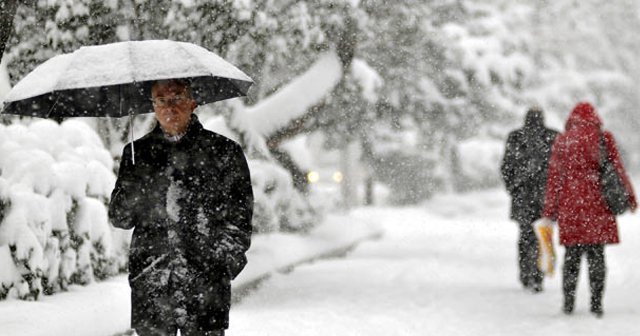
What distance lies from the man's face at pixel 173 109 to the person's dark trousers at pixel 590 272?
517cm

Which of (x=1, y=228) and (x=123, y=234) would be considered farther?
(x=123, y=234)

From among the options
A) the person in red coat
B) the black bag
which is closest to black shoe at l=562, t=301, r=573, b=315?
the person in red coat

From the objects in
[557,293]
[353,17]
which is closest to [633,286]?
[557,293]

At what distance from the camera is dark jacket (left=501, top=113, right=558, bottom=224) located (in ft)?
35.6

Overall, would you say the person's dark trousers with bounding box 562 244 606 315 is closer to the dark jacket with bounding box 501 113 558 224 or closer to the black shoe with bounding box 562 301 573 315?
the black shoe with bounding box 562 301 573 315

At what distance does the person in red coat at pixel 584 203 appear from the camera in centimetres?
852

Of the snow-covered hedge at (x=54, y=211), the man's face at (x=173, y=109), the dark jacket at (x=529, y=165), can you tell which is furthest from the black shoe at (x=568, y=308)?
the man's face at (x=173, y=109)

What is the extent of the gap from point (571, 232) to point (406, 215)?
2757 centimetres

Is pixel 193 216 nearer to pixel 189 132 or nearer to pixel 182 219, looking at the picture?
pixel 182 219

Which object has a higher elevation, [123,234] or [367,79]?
[367,79]

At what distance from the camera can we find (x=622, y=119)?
148ft

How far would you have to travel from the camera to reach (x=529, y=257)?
425 inches

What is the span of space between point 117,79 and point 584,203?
5.06 m

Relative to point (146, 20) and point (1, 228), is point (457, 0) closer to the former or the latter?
point (146, 20)
